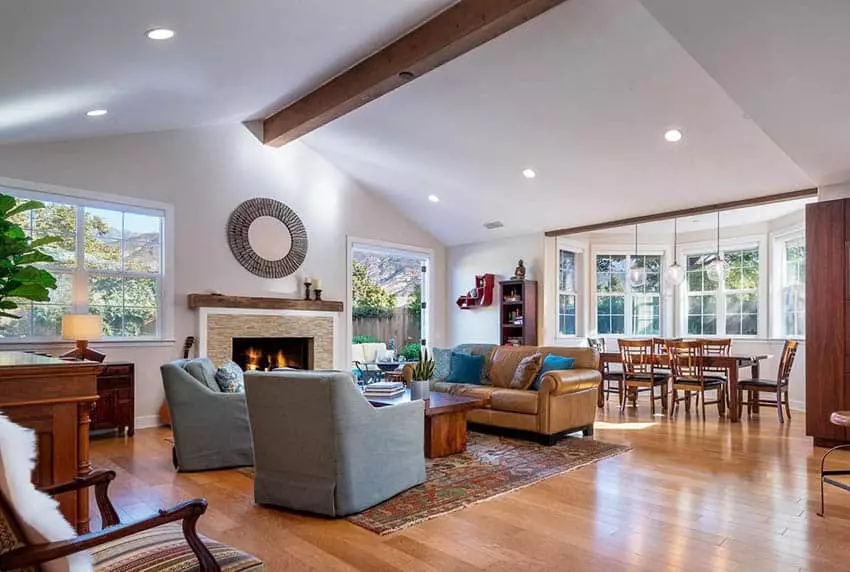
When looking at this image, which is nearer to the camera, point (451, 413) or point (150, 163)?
point (451, 413)

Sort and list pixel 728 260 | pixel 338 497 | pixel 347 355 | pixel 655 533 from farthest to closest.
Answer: pixel 728 260 → pixel 347 355 → pixel 338 497 → pixel 655 533

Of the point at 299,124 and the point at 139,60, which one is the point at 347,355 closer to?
the point at 299,124

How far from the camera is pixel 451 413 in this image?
4.68 metres

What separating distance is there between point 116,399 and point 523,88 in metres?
4.78

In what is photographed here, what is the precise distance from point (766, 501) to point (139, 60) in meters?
4.71

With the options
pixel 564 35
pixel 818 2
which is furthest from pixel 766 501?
pixel 564 35

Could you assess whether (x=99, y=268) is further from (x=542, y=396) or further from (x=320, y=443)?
(x=542, y=396)

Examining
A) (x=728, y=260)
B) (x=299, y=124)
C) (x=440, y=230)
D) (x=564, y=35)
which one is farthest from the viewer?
(x=440, y=230)

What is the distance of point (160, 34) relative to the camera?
333 cm

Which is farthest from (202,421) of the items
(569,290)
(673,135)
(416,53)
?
(569,290)

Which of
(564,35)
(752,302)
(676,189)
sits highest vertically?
(564,35)

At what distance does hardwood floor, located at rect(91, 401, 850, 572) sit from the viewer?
270cm

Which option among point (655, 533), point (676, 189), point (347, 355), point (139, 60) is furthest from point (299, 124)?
point (655, 533)

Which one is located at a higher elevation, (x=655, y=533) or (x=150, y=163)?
(x=150, y=163)
